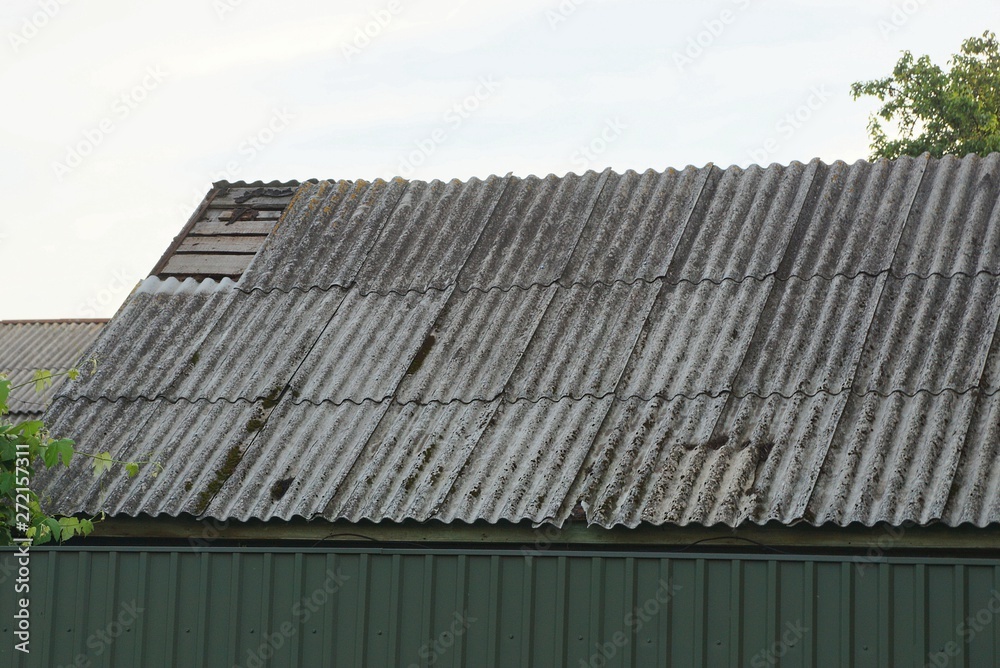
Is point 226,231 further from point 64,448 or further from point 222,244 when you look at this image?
point 64,448

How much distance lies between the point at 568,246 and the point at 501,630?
4421 millimetres

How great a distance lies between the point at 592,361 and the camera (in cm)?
780

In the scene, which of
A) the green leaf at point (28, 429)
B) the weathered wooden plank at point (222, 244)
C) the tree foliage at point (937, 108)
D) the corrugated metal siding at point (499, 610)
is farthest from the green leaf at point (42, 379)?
the tree foliage at point (937, 108)

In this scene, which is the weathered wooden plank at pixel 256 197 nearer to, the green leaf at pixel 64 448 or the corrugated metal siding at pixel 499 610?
the green leaf at pixel 64 448

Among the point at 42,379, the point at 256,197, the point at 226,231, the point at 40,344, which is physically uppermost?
the point at 40,344

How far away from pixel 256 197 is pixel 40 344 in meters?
19.6

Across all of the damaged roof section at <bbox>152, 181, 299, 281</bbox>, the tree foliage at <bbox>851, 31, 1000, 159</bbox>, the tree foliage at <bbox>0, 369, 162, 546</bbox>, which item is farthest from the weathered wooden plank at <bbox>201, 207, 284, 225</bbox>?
the tree foliage at <bbox>851, 31, 1000, 159</bbox>

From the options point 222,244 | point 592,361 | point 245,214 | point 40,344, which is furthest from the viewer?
point 40,344

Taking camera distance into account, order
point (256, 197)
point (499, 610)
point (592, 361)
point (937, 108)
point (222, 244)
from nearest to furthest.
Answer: point (499, 610) < point (592, 361) < point (222, 244) < point (256, 197) < point (937, 108)

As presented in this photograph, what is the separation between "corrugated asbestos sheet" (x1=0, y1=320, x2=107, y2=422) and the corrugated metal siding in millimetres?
21371

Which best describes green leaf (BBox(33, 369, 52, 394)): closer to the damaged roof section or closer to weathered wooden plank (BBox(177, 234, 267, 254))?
the damaged roof section

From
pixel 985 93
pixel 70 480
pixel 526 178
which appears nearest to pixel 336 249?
pixel 526 178

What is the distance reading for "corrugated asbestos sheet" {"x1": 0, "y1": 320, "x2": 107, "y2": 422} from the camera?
2695 centimetres

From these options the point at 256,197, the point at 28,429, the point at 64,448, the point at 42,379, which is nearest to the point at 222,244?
the point at 256,197
